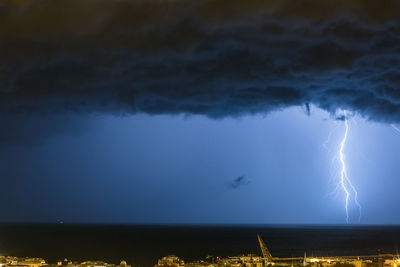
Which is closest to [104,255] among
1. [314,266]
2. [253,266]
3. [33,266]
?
[33,266]

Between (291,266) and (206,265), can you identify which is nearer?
(291,266)

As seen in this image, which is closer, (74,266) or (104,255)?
(74,266)

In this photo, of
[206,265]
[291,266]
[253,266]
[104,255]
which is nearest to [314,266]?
[291,266]

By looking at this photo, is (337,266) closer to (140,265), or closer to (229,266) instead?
(229,266)

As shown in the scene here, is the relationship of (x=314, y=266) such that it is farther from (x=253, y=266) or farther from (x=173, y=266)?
(x=173, y=266)

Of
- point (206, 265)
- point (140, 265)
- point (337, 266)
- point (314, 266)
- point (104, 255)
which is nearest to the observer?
point (337, 266)

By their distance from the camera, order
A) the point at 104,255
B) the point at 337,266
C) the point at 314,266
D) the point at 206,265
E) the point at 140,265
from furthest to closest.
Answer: the point at 104,255 < the point at 140,265 < the point at 206,265 < the point at 314,266 < the point at 337,266

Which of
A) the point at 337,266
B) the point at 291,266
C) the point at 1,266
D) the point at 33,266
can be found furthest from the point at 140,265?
the point at 337,266
